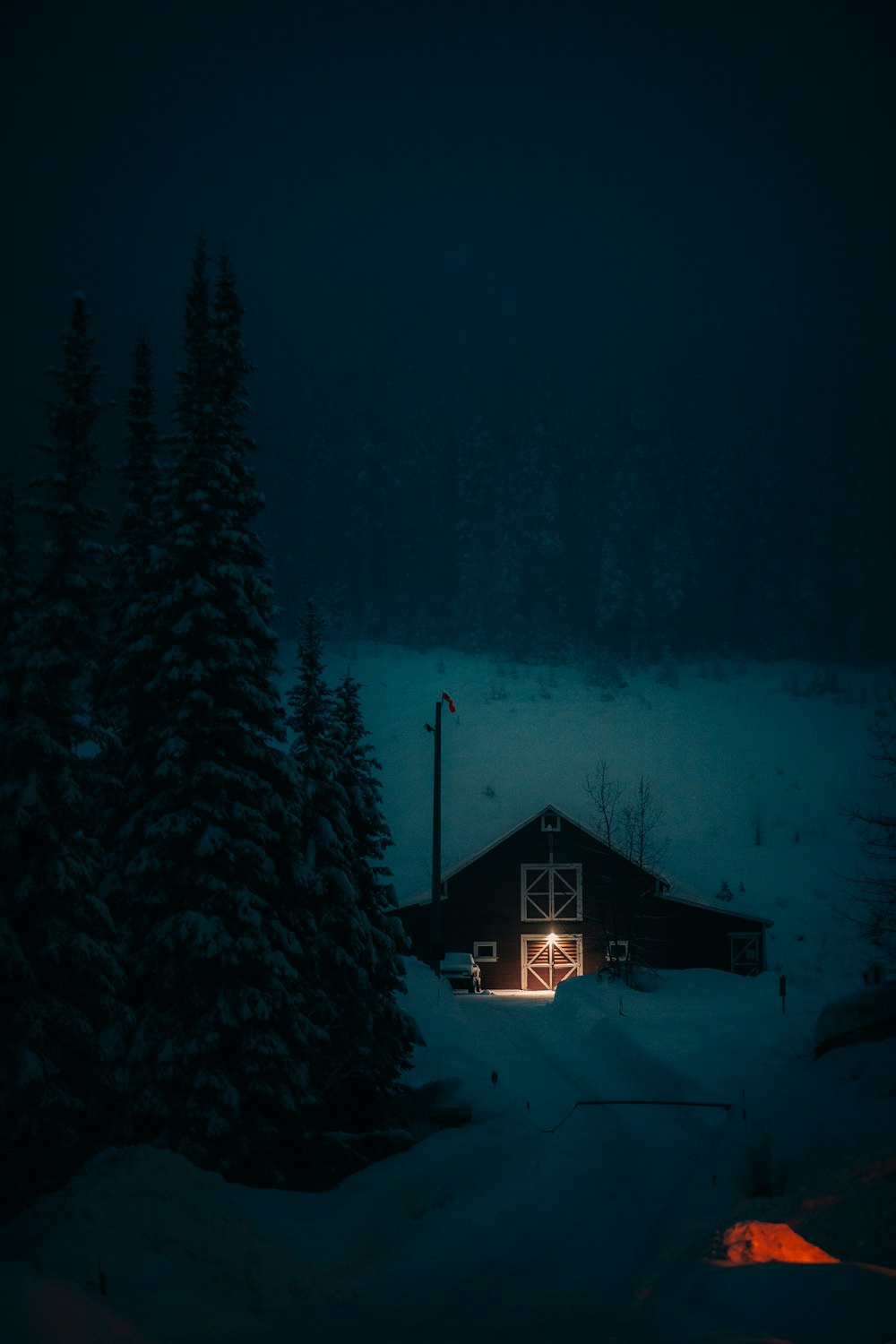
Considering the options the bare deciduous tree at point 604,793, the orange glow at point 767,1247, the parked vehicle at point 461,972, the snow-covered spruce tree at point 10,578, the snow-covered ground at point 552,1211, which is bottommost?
the parked vehicle at point 461,972

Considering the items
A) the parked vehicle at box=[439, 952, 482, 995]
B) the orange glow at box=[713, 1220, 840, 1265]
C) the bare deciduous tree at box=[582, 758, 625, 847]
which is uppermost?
the bare deciduous tree at box=[582, 758, 625, 847]

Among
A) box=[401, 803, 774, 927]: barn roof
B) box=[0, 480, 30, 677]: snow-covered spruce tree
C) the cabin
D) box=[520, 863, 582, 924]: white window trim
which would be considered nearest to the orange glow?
box=[0, 480, 30, 677]: snow-covered spruce tree

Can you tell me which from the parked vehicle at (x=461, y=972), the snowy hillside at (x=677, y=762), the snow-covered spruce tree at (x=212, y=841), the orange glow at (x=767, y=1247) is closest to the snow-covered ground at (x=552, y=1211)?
the orange glow at (x=767, y=1247)

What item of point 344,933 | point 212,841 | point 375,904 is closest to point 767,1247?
point 212,841

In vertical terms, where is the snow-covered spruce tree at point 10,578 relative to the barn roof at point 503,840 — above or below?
above

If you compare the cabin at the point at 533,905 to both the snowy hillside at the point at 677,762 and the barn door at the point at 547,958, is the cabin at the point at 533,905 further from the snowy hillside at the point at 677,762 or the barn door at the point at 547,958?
the snowy hillside at the point at 677,762

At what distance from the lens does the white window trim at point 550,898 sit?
4225 centimetres

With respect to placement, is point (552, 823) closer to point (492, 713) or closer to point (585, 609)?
point (492, 713)

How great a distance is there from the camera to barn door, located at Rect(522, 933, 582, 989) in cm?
4228

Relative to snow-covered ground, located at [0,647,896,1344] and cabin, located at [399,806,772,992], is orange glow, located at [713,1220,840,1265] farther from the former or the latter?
cabin, located at [399,806,772,992]

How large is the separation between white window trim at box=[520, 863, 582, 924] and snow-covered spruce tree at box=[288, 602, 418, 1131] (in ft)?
71.9

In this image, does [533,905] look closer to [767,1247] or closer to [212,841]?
[212,841]

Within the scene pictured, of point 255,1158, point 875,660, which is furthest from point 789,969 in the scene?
point 875,660

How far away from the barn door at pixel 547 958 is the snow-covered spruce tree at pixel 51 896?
99.8ft
